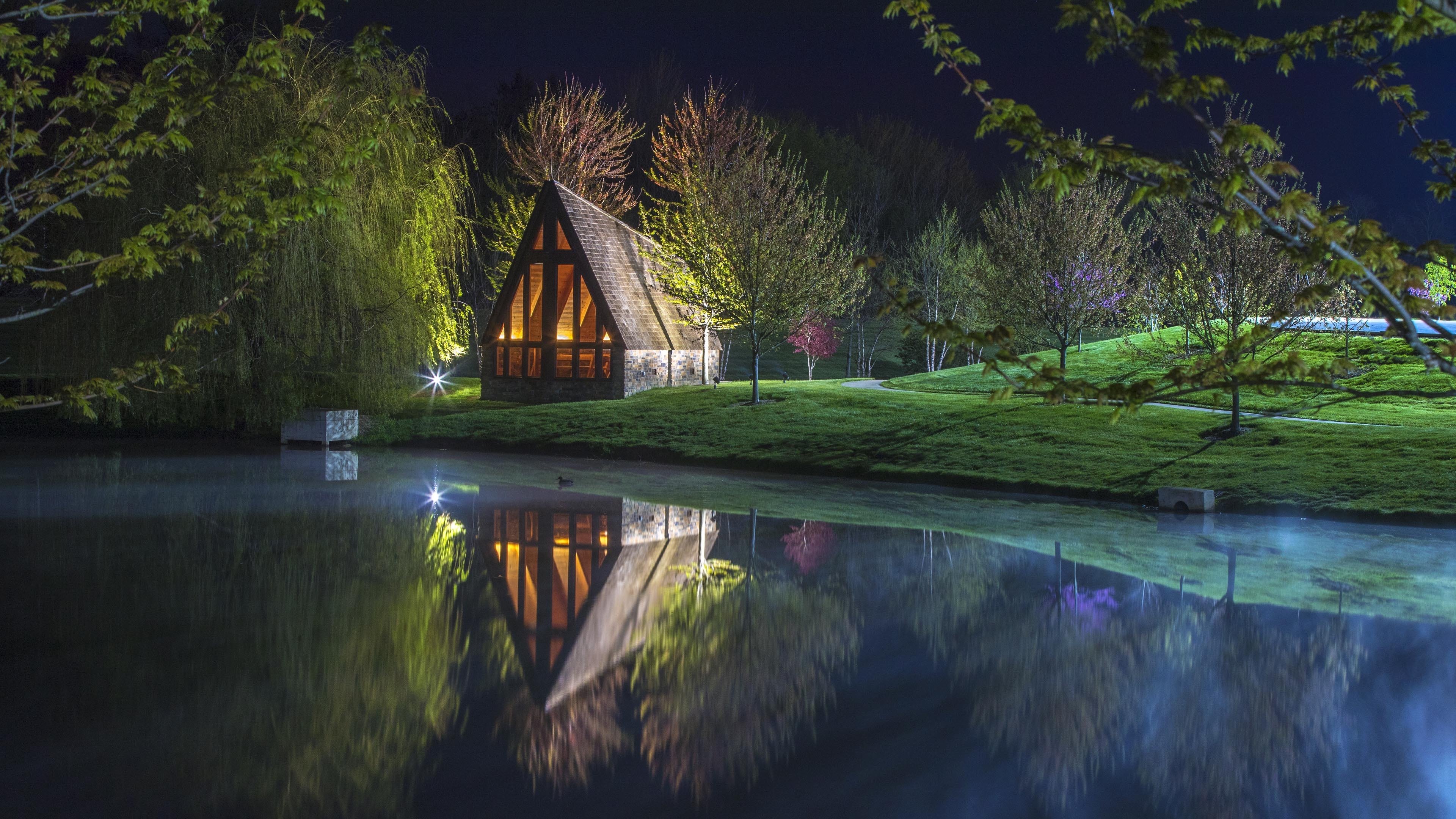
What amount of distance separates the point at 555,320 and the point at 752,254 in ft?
23.8

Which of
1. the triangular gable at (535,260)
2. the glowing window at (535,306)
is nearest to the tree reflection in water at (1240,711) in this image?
the triangular gable at (535,260)

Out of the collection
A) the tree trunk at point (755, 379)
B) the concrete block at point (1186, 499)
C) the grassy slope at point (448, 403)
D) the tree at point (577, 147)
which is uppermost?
the tree at point (577, 147)

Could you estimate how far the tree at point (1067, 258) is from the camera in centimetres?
2947

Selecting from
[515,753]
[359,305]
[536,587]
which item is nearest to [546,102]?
[359,305]

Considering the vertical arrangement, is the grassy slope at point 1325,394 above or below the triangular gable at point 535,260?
below

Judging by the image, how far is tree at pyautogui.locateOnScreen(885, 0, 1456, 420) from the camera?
4.70 meters

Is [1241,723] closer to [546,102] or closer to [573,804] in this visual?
[573,804]

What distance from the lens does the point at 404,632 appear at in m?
9.52

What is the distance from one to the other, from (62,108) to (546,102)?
41.3 metres

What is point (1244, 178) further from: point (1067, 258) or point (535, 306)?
point (535, 306)

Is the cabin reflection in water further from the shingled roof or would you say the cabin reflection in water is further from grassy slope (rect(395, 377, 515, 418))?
the shingled roof

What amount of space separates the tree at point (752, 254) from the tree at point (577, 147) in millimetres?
10539

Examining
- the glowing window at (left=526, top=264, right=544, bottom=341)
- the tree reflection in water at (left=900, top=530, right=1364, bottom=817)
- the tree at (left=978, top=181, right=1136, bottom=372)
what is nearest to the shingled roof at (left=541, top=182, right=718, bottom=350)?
the glowing window at (left=526, top=264, right=544, bottom=341)

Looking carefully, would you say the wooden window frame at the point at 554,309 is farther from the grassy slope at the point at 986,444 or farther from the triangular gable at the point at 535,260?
the grassy slope at the point at 986,444
